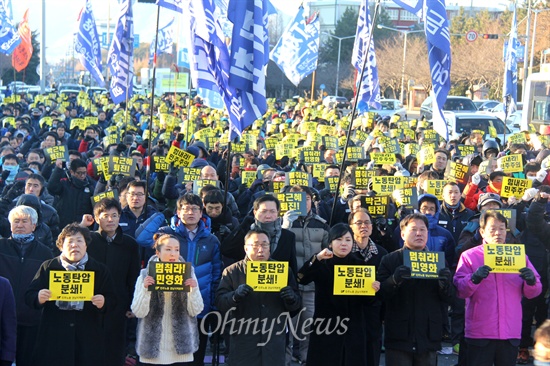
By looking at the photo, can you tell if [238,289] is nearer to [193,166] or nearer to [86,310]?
[86,310]

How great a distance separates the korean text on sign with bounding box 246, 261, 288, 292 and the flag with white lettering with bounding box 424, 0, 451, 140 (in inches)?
163

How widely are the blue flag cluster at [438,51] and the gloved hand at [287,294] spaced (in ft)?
13.6

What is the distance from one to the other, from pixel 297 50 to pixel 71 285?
17314mm

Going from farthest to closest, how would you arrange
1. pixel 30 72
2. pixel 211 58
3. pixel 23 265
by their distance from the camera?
1. pixel 30 72
2. pixel 211 58
3. pixel 23 265

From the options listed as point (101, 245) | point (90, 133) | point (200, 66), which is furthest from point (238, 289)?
point (90, 133)

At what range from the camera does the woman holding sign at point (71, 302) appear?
21.8 ft

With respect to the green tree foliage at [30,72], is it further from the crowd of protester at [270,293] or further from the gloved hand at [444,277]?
the gloved hand at [444,277]

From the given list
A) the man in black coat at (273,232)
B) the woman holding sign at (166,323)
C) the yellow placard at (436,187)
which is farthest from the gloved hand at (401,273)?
the yellow placard at (436,187)

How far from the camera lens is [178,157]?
12055 millimetres

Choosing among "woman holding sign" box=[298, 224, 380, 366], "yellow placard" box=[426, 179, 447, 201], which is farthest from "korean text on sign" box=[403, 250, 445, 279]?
"yellow placard" box=[426, 179, 447, 201]

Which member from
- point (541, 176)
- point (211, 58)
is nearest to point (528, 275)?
point (211, 58)

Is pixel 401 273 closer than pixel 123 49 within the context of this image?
Yes

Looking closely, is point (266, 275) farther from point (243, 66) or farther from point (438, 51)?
point (438, 51)

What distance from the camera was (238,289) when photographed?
671cm
